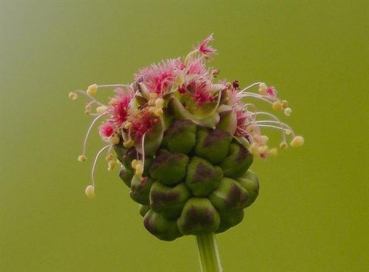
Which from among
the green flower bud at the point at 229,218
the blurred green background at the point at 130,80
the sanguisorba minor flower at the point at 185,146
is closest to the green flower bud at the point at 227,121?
the sanguisorba minor flower at the point at 185,146

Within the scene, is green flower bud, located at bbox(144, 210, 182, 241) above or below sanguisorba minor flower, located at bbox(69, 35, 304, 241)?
below

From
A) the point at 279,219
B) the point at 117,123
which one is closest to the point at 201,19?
the point at 279,219

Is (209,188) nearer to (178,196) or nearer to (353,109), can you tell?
(178,196)

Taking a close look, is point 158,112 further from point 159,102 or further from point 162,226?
point 162,226

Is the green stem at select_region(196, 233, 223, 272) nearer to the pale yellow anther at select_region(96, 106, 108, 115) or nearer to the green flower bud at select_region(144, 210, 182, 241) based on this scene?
the green flower bud at select_region(144, 210, 182, 241)

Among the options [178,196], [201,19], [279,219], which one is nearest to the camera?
[178,196]

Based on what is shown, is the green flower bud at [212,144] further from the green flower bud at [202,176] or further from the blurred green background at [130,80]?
the blurred green background at [130,80]

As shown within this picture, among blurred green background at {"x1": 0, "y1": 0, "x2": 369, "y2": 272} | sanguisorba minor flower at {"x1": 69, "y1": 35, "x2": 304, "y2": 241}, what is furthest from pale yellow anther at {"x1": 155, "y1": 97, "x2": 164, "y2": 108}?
blurred green background at {"x1": 0, "y1": 0, "x2": 369, "y2": 272}

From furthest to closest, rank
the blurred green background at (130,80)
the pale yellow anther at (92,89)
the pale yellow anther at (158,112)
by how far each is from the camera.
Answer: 1. the blurred green background at (130,80)
2. the pale yellow anther at (92,89)
3. the pale yellow anther at (158,112)
